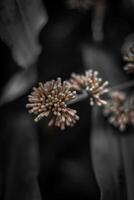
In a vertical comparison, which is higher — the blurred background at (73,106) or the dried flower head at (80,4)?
the dried flower head at (80,4)

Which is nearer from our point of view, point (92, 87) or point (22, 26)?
point (92, 87)

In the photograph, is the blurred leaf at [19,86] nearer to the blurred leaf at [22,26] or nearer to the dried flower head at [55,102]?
the blurred leaf at [22,26]

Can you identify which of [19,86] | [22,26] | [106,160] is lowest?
[106,160]

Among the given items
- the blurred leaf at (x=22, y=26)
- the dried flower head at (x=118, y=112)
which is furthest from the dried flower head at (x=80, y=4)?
the dried flower head at (x=118, y=112)

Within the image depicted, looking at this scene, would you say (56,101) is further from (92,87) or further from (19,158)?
(19,158)

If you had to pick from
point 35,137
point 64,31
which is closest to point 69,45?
point 64,31

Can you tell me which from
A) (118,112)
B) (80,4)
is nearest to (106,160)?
(118,112)

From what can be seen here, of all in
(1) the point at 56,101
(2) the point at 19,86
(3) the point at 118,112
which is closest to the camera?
(1) the point at 56,101

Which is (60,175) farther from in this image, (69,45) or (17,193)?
(69,45)
